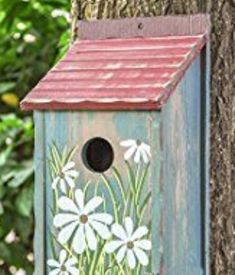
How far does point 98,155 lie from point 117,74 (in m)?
0.16

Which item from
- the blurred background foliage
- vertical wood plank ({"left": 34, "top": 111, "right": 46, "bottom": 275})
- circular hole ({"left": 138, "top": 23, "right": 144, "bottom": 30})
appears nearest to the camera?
vertical wood plank ({"left": 34, "top": 111, "right": 46, "bottom": 275})

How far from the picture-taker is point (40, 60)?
343 centimetres

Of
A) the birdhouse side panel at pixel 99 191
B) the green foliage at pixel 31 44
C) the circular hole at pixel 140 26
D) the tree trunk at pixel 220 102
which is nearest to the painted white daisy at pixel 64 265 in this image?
the birdhouse side panel at pixel 99 191

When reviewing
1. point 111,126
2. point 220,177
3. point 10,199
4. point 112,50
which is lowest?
point 10,199

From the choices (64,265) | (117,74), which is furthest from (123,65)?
(64,265)

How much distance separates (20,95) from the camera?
3416 mm

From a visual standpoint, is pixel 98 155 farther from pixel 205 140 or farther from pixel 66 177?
pixel 205 140

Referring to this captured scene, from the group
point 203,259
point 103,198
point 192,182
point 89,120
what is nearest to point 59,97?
point 89,120

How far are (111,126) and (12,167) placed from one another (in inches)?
59.4

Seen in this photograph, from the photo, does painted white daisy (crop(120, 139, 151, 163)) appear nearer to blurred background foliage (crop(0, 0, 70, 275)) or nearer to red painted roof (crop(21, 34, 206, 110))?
red painted roof (crop(21, 34, 206, 110))

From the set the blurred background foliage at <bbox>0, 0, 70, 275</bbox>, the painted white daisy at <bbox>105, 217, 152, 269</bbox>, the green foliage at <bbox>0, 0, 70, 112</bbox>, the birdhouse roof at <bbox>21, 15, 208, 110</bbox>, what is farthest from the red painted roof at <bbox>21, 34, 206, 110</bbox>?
the green foliage at <bbox>0, 0, 70, 112</bbox>

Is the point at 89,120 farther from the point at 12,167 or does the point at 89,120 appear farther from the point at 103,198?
the point at 12,167

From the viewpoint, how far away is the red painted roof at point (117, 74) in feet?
5.84

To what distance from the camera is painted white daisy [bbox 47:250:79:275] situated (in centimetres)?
185
